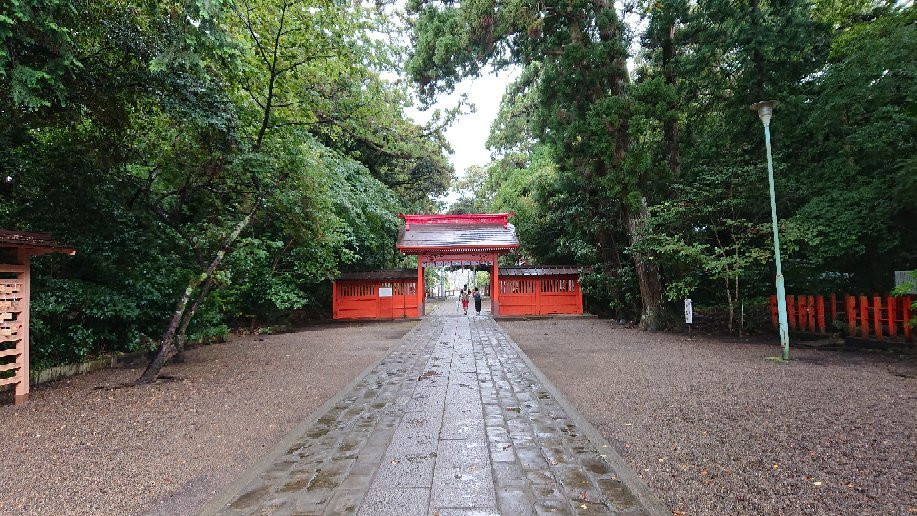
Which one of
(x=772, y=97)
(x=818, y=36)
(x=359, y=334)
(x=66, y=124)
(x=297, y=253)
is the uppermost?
(x=818, y=36)

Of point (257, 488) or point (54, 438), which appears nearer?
point (257, 488)

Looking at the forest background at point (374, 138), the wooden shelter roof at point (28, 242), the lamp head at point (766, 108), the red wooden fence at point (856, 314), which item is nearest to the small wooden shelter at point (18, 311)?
the wooden shelter roof at point (28, 242)

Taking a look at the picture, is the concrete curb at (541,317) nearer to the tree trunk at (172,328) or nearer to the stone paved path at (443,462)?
the stone paved path at (443,462)

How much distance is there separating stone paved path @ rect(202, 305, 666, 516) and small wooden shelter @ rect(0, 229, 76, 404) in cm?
398

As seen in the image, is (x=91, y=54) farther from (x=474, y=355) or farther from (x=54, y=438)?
(x=474, y=355)

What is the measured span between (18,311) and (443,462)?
5857 mm

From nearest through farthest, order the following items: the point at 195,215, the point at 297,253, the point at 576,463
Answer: the point at 576,463 < the point at 195,215 < the point at 297,253

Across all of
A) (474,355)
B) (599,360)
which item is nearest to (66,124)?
(474,355)

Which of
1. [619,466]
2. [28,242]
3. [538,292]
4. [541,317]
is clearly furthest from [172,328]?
[538,292]

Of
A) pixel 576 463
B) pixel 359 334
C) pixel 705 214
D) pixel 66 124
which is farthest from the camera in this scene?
pixel 359 334

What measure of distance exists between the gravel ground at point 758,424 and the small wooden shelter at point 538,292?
1057 cm

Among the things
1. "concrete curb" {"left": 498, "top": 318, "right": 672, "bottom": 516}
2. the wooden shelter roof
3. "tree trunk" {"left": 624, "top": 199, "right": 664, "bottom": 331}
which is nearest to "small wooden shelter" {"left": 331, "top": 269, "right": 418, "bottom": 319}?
"tree trunk" {"left": 624, "top": 199, "right": 664, "bottom": 331}

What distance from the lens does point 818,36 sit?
11297mm

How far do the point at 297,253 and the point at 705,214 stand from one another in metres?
11.6
